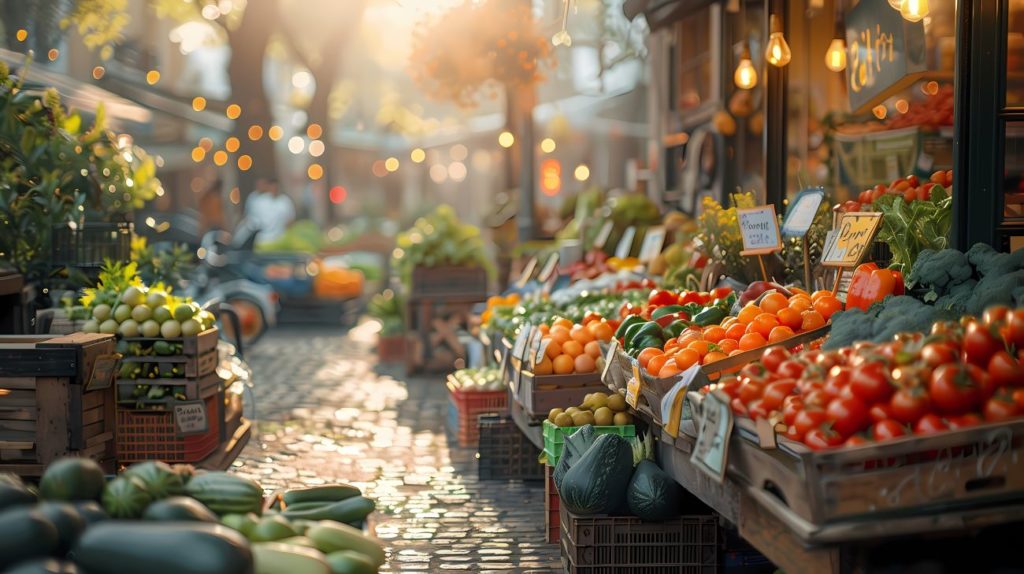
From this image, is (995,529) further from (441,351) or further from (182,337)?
(441,351)

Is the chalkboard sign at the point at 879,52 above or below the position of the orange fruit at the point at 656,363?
above

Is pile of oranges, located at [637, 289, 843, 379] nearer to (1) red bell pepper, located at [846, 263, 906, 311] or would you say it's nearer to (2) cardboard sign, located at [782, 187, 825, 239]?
(1) red bell pepper, located at [846, 263, 906, 311]

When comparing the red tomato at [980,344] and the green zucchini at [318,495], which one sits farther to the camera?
the green zucchini at [318,495]

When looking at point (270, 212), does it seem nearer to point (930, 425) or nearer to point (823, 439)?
point (823, 439)

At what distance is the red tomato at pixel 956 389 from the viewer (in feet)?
11.3

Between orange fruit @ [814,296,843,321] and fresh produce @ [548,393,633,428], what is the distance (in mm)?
1198

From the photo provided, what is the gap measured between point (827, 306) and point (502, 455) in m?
2.78

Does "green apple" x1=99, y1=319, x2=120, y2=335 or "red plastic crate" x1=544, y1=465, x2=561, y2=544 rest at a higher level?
"green apple" x1=99, y1=319, x2=120, y2=335

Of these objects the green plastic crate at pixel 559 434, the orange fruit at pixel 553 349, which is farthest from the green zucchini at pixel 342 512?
the orange fruit at pixel 553 349

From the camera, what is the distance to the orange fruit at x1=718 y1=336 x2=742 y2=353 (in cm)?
526

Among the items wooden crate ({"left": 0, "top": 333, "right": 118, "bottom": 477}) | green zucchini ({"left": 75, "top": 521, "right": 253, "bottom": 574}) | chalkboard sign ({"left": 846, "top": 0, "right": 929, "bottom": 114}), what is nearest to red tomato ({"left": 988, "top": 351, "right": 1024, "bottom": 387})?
green zucchini ({"left": 75, "top": 521, "right": 253, "bottom": 574})

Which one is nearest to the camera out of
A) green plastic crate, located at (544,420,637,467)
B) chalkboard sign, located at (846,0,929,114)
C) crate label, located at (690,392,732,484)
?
crate label, located at (690,392,732,484)

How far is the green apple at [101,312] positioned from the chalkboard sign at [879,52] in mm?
5652

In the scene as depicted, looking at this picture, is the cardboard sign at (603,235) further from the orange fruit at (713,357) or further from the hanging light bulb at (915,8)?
the orange fruit at (713,357)
